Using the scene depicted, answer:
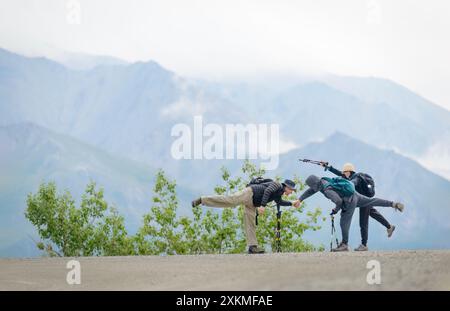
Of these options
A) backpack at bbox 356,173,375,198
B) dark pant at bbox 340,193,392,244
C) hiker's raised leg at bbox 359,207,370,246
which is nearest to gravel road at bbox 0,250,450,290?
dark pant at bbox 340,193,392,244

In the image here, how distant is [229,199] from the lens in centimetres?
1834

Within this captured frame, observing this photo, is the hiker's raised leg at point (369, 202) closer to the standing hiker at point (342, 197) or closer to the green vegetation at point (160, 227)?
the standing hiker at point (342, 197)

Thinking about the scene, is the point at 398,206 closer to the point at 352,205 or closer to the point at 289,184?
the point at 352,205

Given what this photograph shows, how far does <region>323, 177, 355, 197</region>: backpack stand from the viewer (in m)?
19.2

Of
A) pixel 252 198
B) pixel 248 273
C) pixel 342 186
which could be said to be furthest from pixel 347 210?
pixel 248 273

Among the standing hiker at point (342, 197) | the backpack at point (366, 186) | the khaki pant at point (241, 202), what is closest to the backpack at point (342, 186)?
the standing hiker at point (342, 197)

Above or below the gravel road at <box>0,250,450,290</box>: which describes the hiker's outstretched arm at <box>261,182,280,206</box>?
above

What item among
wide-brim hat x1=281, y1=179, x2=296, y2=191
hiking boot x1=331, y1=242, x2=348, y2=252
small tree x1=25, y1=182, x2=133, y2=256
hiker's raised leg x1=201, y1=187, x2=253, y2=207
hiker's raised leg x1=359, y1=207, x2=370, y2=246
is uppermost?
small tree x1=25, y1=182, x2=133, y2=256

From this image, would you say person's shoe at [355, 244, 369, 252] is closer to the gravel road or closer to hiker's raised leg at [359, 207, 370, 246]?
hiker's raised leg at [359, 207, 370, 246]

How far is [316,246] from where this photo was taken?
3691 cm

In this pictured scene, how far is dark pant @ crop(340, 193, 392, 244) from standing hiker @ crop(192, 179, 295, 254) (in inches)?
62.4

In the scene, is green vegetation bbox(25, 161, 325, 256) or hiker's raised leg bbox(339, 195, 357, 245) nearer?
hiker's raised leg bbox(339, 195, 357, 245)

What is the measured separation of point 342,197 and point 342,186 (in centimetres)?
26
